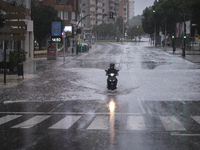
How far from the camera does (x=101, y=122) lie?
11102 millimetres

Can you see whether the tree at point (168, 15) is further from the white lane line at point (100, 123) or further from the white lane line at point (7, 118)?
the white lane line at point (7, 118)

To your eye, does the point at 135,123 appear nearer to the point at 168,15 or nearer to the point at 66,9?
the point at 66,9

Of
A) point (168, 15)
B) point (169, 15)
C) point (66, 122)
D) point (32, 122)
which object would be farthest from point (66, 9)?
point (66, 122)

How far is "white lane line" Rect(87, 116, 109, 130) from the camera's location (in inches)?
404

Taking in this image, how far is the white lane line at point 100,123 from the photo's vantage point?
10.2m

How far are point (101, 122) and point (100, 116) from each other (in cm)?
106

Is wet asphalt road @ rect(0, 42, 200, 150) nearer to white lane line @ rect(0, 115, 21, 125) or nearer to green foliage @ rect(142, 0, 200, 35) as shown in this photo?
white lane line @ rect(0, 115, 21, 125)

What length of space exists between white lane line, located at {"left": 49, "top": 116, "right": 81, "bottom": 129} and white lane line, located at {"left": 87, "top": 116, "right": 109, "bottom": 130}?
676mm

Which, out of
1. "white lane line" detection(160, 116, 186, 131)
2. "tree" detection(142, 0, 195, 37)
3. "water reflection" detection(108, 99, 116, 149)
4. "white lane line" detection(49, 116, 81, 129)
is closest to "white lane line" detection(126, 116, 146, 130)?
"water reflection" detection(108, 99, 116, 149)

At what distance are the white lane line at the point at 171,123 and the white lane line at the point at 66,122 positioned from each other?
290 cm

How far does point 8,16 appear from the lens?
78.8ft

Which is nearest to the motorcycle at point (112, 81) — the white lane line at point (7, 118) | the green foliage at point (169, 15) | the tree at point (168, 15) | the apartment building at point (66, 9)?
the white lane line at point (7, 118)

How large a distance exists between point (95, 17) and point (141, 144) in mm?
186834

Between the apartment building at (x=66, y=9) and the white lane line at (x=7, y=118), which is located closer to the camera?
the white lane line at (x=7, y=118)
